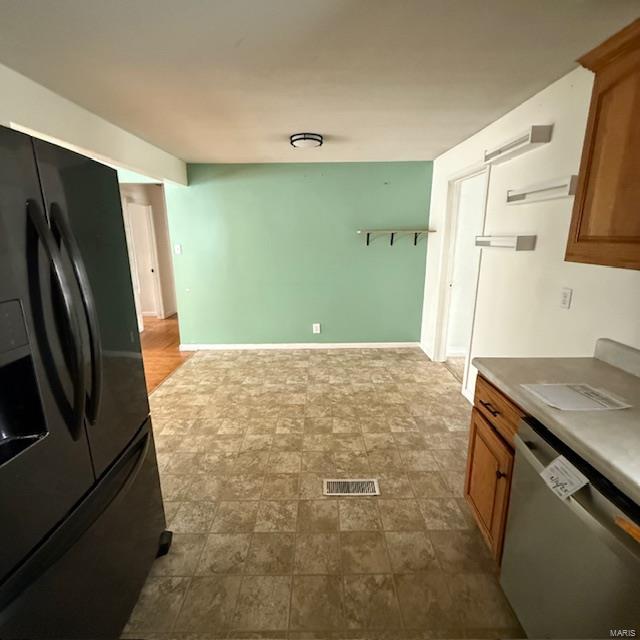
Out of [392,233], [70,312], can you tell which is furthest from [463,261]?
[70,312]

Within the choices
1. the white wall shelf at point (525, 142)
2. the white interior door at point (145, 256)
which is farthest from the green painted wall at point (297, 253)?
the white interior door at point (145, 256)

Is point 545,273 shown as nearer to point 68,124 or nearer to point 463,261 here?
point 463,261

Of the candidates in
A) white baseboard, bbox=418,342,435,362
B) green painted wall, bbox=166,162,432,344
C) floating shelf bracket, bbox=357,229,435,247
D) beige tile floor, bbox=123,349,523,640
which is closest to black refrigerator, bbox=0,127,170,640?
beige tile floor, bbox=123,349,523,640

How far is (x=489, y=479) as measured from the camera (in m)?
1.47

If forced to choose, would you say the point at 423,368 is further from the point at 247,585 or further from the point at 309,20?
the point at 309,20

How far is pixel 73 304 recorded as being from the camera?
3.10ft

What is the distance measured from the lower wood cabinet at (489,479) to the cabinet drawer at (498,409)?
4cm

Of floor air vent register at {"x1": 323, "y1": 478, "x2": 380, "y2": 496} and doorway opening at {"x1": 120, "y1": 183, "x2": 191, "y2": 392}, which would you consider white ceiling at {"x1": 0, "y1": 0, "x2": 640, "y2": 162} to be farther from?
doorway opening at {"x1": 120, "y1": 183, "x2": 191, "y2": 392}

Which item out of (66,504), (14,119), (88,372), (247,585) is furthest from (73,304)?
(14,119)

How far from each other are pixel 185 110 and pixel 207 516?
255 cm

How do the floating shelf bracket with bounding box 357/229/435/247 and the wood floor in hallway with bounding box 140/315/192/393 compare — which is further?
the floating shelf bracket with bounding box 357/229/435/247

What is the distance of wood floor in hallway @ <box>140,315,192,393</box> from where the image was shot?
146 inches

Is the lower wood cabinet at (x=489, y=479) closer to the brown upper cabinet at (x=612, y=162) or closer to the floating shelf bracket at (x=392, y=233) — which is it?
the brown upper cabinet at (x=612, y=162)

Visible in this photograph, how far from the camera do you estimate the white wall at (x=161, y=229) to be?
5.75 m
